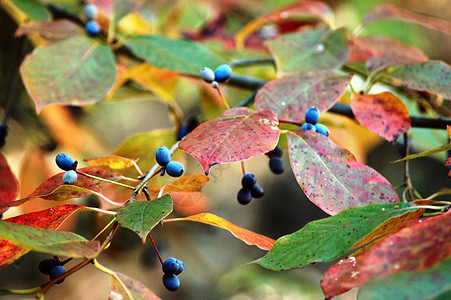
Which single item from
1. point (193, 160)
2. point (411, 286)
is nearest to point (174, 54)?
point (411, 286)

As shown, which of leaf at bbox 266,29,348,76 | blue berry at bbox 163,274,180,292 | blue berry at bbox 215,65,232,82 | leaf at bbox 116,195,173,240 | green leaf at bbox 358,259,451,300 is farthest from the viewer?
leaf at bbox 266,29,348,76

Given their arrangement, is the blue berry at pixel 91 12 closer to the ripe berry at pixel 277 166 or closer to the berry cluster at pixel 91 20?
the berry cluster at pixel 91 20

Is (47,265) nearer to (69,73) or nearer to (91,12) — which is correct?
(69,73)

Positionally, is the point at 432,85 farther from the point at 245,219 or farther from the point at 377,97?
the point at 245,219

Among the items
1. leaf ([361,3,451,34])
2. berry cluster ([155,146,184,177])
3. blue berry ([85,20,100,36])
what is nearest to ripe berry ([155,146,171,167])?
berry cluster ([155,146,184,177])

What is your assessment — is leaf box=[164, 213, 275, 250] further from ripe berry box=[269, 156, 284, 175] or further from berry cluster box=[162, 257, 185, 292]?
ripe berry box=[269, 156, 284, 175]

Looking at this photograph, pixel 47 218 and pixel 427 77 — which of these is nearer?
pixel 47 218
